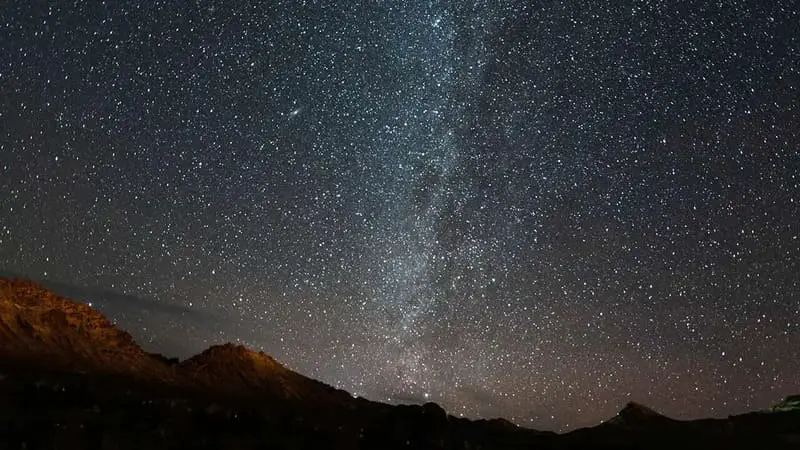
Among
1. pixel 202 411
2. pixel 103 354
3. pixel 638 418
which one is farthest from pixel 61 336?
pixel 638 418

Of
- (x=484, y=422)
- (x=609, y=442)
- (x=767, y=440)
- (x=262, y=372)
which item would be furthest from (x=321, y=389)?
(x=767, y=440)

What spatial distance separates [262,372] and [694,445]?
187ft

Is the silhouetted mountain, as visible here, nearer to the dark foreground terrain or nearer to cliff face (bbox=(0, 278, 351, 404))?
the dark foreground terrain

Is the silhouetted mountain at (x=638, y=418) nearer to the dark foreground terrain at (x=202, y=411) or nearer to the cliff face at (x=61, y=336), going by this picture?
the dark foreground terrain at (x=202, y=411)

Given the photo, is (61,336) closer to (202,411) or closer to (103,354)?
(103,354)

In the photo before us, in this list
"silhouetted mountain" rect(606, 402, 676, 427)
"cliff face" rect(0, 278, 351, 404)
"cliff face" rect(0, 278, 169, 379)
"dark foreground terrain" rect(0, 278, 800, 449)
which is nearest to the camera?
"dark foreground terrain" rect(0, 278, 800, 449)

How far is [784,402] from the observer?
191 ft

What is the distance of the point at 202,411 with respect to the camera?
36.1m

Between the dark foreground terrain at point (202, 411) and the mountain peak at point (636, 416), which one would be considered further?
the mountain peak at point (636, 416)

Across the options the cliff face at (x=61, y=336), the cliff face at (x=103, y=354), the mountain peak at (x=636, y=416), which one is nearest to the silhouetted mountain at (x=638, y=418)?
the mountain peak at (x=636, y=416)

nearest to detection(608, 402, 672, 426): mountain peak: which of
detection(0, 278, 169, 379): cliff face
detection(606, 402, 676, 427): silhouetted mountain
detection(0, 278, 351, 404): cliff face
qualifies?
detection(606, 402, 676, 427): silhouetted mountain

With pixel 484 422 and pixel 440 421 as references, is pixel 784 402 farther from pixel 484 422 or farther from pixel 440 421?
pixel 440 421

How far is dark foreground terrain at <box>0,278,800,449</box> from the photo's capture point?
2547 centimetres

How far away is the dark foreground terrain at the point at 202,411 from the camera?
2547 cm
